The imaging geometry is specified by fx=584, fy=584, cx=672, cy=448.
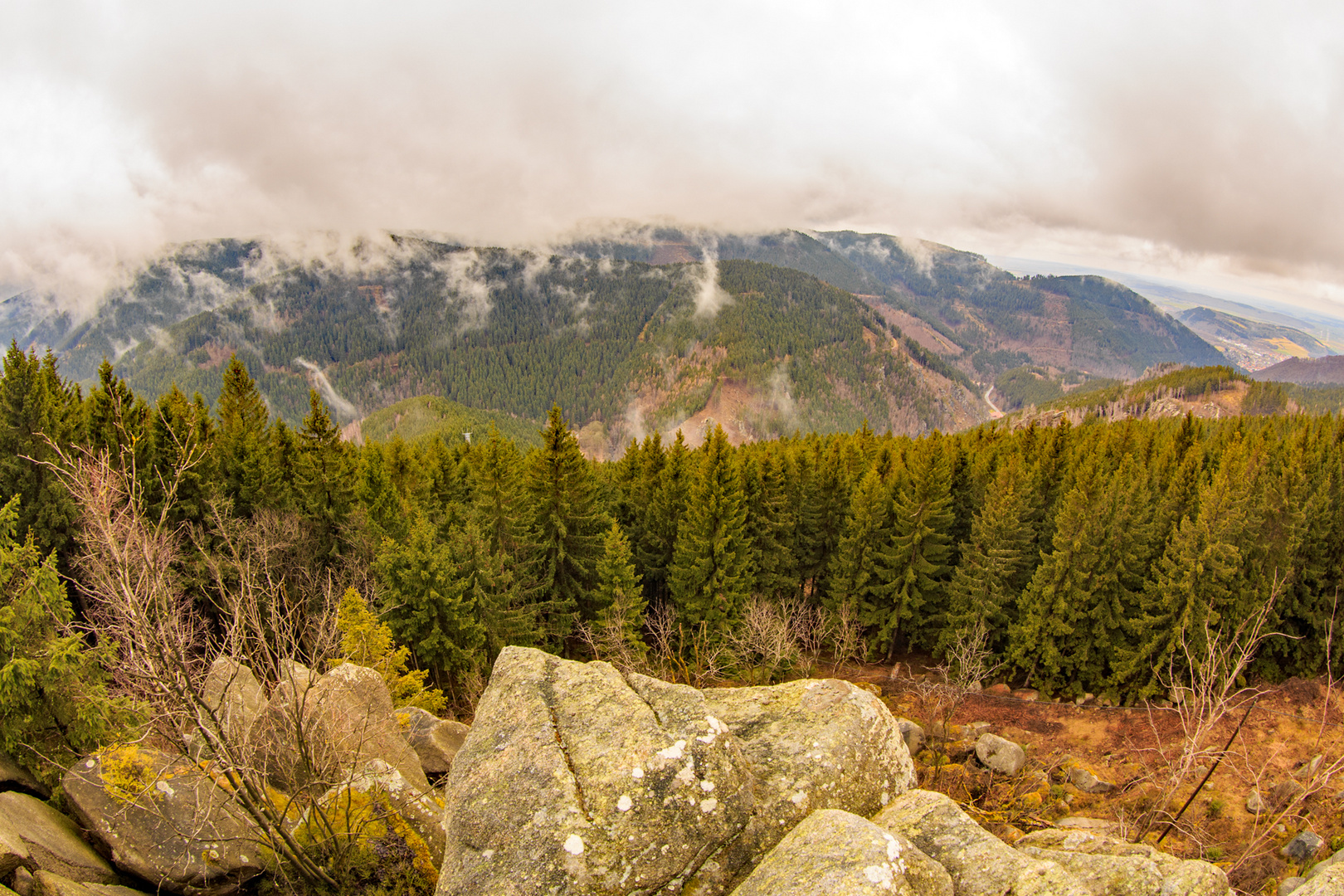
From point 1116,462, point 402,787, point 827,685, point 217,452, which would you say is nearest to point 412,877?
point 402,787

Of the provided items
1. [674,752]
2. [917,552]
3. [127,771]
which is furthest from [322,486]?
[917,552]

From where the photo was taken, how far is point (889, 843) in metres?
7.34

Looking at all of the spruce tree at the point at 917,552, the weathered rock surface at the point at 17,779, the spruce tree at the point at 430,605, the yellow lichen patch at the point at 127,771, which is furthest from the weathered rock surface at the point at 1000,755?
the weathered rock surface at the point at 17,779

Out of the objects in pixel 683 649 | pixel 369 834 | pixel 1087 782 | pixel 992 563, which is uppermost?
pixel 369 834

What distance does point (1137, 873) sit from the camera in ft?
27.0

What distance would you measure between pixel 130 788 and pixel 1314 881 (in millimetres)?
21042

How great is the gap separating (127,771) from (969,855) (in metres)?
16.5

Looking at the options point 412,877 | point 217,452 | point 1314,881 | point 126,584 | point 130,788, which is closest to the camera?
point 126,584

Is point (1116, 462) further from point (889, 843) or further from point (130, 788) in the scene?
point (130, 788)

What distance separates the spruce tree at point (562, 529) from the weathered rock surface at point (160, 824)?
23704mm

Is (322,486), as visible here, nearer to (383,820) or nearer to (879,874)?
(383,820)

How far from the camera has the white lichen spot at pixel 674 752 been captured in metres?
9.16

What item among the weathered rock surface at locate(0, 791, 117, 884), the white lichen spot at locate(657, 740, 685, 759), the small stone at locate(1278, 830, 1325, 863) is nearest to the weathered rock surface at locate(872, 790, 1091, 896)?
the white lichen spot at locate(657, 740, 685, 759)

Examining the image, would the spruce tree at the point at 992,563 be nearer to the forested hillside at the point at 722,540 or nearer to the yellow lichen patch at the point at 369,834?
the forested hillside at the point at 722,540
